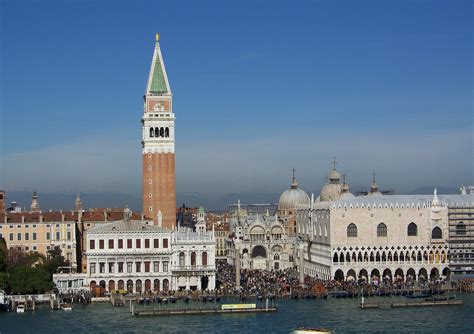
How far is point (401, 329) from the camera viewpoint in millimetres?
43000

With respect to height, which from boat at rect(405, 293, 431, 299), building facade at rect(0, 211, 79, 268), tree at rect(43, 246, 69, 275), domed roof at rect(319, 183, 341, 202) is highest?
domed roof at rect(319, 183, 341, 202)

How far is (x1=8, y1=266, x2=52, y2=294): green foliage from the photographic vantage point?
52.2 metres

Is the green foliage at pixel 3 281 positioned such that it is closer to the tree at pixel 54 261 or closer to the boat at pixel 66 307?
the boat at pixel 66 307

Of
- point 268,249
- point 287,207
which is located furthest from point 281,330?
point 287,207

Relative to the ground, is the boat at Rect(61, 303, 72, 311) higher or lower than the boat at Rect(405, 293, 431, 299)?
lower

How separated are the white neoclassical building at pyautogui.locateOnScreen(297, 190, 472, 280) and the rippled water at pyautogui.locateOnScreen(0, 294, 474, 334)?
39.0ft

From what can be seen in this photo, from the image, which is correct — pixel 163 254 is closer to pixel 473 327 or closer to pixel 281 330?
pixel 281 330

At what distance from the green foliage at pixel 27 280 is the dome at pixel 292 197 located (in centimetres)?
4255

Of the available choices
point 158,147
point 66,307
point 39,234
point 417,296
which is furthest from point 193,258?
point 417,296

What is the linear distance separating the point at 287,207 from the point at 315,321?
156ft

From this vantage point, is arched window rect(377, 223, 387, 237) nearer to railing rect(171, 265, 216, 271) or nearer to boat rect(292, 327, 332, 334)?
railing rect(171, 265, 216, 271)

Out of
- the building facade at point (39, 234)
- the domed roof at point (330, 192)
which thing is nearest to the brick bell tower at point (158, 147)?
the building facade at point (39, 234)

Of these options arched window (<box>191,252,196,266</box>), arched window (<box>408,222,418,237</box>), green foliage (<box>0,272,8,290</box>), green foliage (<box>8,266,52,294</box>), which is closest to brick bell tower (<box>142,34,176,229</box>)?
arched window (<box>191,252,196,266</box>)

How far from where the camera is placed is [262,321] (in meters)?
46.2
